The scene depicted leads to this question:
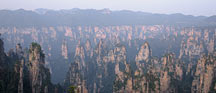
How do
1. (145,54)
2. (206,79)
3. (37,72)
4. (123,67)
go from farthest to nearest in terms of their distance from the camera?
(145,54)
(123,67)
(206,79)
(37,72)

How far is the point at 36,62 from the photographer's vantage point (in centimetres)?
4681

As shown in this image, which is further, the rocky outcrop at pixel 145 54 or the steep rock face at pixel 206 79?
the rocky outcrop at pixel 145 54

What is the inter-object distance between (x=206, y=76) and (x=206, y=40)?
80.1 meters

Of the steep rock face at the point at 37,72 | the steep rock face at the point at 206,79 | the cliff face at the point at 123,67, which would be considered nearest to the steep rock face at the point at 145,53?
the cliff face at the point at 123,67

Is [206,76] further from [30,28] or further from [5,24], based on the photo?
[5,24]

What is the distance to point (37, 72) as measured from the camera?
46250 millimetres

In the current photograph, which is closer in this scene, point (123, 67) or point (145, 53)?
point (123, 67)

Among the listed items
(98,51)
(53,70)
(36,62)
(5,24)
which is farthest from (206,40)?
(5,24)

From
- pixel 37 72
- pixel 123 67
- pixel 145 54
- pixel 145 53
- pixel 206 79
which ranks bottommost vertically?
pixel 123 67

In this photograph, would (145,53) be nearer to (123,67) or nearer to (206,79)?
(123,67)

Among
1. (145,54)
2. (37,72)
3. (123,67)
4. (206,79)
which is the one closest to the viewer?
(37,72)

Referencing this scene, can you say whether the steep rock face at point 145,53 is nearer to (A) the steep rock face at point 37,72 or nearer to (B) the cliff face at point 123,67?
(B) the cliff face at point 123,67

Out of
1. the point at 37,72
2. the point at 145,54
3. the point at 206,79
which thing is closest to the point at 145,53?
the point at 145,54

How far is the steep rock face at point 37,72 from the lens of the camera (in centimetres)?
4525
